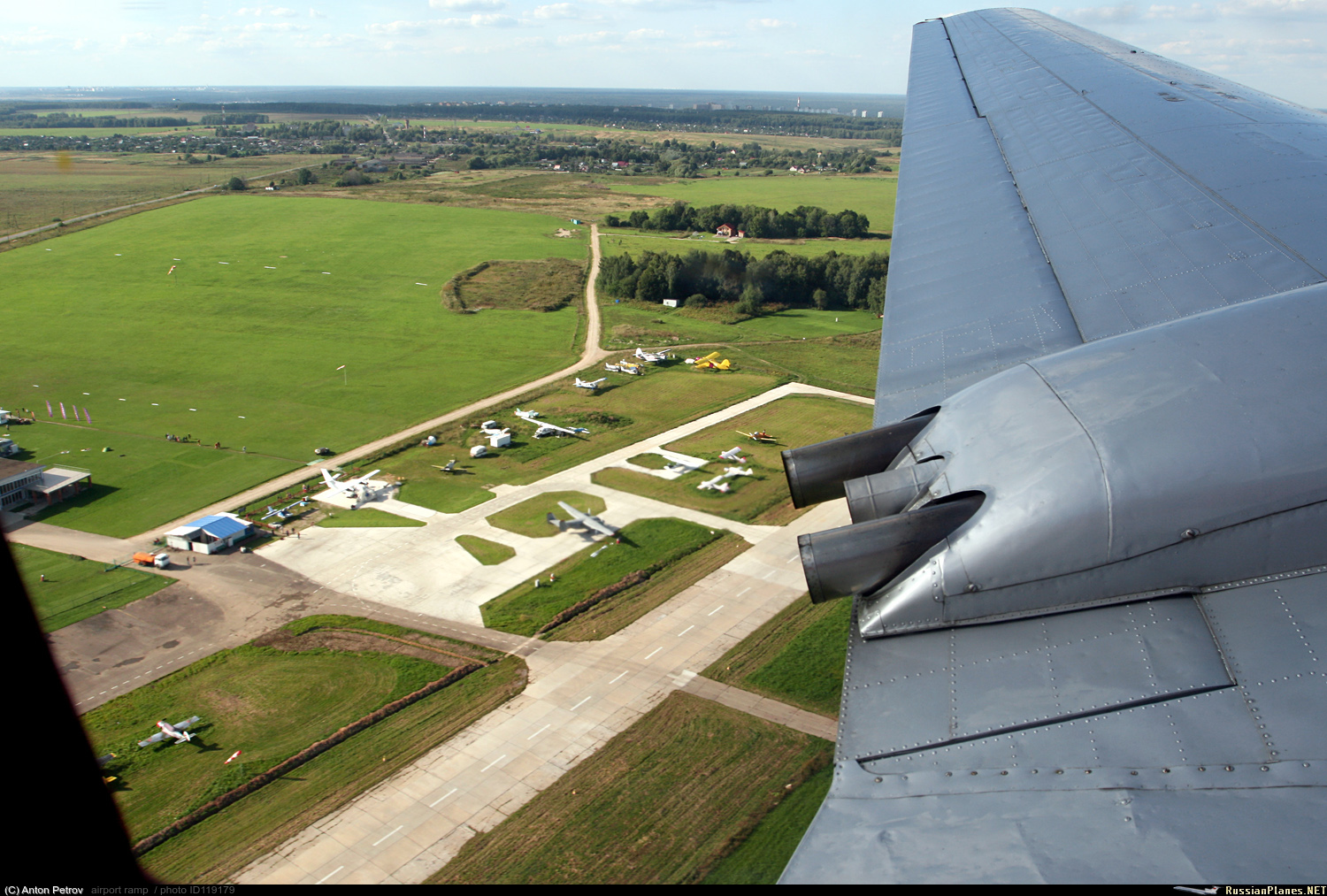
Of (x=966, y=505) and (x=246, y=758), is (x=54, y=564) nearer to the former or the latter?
(x=246, y=758)

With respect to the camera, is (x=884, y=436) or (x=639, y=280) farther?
(x=639, y=280)

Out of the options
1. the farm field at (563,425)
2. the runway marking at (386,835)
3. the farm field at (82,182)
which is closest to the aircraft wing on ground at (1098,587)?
the runway marking at (386,835)

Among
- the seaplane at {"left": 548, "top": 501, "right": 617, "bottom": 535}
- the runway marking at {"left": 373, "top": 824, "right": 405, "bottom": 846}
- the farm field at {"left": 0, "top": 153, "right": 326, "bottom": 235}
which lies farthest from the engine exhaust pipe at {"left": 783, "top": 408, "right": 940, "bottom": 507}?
the farm field at {"left": 0, "top": 153, "right": 326, "bottom": 235}

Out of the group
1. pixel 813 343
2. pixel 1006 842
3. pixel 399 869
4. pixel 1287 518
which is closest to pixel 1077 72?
pixel 1287 518

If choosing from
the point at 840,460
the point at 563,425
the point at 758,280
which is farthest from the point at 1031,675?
the point at 758,280

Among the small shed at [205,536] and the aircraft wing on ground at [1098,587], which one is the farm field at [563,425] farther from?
the aircraft wing on ground at [1098,587]

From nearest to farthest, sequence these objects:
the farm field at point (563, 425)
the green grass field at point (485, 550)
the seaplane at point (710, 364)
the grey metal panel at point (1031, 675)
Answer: the grey metal panel at point (1031, 675) → the green grass field at point (485, 550) → the farm field at point (563, 425) → the seaplane at point (710, 364)
